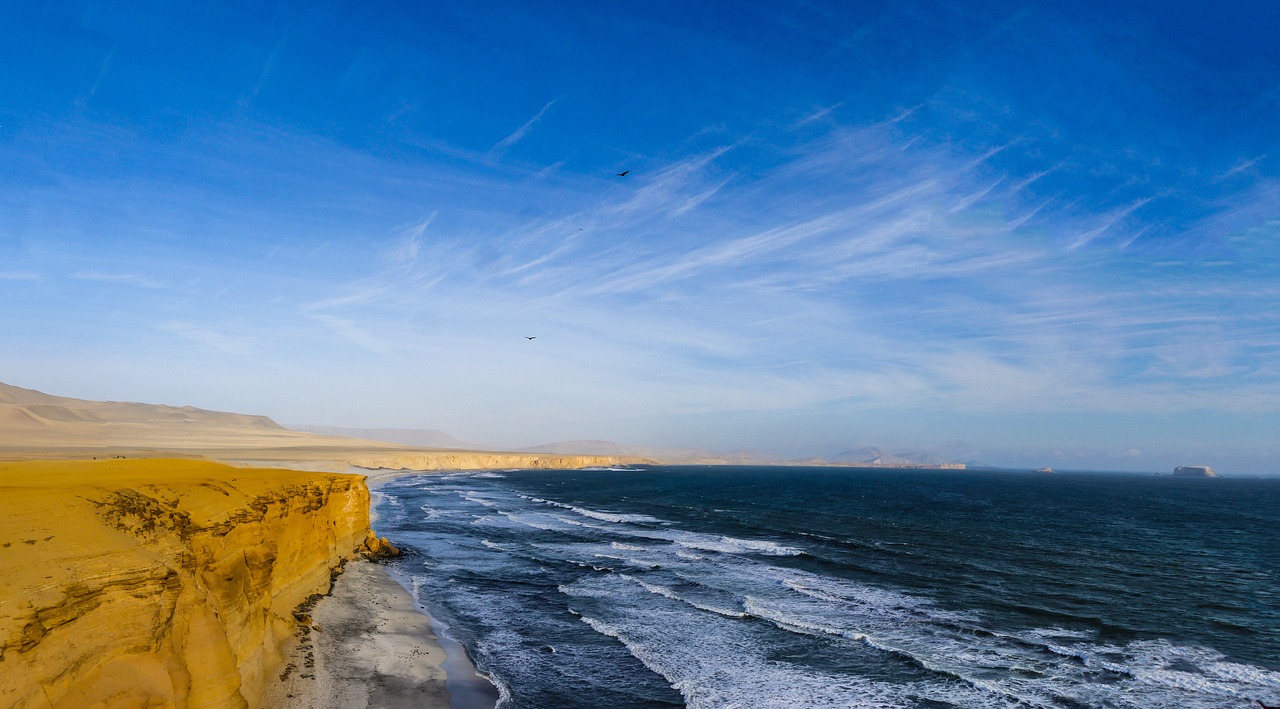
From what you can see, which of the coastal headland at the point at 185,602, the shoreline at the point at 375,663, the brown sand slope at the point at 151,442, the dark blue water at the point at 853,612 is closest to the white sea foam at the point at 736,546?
the dark blue water at the point at 853,612

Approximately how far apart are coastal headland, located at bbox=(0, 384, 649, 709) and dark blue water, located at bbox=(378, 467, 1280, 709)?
3.87 metres

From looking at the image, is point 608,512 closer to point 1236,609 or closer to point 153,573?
point 1236,609

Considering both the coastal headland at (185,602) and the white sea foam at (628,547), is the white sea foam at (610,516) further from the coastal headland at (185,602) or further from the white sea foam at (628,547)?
the coastal headland at (185,602)

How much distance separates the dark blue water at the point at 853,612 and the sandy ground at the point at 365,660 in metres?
1.82

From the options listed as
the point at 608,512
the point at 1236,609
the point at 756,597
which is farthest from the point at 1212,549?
the point at 608,512

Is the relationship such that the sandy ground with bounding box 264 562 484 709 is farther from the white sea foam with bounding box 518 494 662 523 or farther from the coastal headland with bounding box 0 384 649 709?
the white sea foam with bounding box 518 494 662 523

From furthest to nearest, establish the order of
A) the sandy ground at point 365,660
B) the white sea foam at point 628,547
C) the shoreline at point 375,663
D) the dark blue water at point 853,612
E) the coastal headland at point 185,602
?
the white sea foam at point 628,547 → the dark blue water at point 853,612 → the shoreline at point 375,663 → the sandy ground at point 365,660 → the coastal headland at point 185,602

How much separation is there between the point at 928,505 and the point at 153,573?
3316 inches

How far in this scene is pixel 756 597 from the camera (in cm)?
2877

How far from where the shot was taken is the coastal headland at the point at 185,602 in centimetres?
1026

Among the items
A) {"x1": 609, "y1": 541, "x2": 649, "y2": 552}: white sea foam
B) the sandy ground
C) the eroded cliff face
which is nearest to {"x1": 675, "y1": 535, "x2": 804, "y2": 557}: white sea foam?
{"x1": 609, "y1": 541, "x2": 649, "y2": 552}: white sea foam

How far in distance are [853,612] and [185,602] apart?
24116 millimetres

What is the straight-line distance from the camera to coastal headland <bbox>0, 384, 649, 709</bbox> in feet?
33.7

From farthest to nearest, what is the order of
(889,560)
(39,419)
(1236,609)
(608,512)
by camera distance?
(39,419), (608,512), (889,560), (1236,609)
